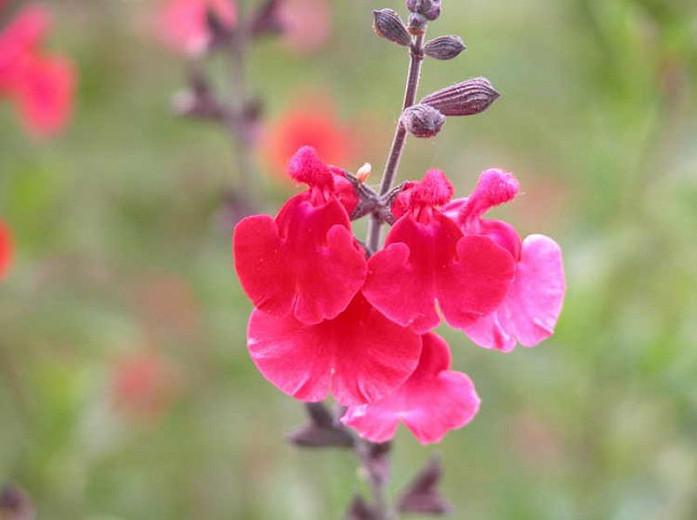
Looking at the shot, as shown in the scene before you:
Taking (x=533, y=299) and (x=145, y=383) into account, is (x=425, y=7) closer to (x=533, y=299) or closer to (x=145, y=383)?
(x=533, y=299)

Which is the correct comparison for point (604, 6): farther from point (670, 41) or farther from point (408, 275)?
point (408, 275)

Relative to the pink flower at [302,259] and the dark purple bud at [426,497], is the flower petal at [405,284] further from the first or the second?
the dark purple bud at [426,497]

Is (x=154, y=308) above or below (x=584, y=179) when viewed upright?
below

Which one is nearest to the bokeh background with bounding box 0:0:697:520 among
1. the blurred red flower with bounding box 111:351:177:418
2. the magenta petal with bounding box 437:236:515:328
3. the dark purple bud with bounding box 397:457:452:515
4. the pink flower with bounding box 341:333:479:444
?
the blurred red flower with bounding box 111:351:177:418

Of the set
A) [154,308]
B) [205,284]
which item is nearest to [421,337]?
[205,284]

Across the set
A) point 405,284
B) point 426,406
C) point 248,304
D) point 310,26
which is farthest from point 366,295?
point 310,26

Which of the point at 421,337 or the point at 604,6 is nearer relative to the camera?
the point at 421,337

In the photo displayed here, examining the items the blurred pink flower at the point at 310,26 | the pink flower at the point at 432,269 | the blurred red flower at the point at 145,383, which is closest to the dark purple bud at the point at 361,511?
the pink flower at the point at 432,269
